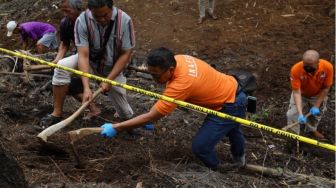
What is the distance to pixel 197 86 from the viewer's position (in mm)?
4488

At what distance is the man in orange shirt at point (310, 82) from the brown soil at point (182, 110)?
0.57 meters

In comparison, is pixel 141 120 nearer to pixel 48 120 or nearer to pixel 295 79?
pixel 48 120

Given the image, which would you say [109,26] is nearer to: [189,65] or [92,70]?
[92,70]

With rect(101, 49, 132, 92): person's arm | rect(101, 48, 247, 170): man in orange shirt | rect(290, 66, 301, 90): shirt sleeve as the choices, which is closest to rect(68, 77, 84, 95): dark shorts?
rect(101, 49, 132, 92): person's arm

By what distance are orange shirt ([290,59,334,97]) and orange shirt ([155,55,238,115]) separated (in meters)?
1.97

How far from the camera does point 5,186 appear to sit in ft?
11.4

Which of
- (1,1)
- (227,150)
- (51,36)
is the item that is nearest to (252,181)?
(227,150)

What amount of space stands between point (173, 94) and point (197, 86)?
0.81ft

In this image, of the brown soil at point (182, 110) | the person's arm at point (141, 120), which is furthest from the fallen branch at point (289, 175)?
the person's arm at point (141, 120)

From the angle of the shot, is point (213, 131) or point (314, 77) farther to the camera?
point (314, 77)

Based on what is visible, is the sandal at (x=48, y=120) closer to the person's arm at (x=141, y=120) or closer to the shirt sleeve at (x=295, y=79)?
the person's arm at (x=141, y=120)

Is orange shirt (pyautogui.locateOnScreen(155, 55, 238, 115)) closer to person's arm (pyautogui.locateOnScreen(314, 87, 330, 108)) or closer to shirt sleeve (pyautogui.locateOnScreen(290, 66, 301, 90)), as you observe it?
shirt sleeve (pyautogui.locateOnScreen(290, 66, 301, 90))

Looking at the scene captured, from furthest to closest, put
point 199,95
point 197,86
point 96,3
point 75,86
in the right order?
point 75,86
point 96,3
point 199,95
point 197,86

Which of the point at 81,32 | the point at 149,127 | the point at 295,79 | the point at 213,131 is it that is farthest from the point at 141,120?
the point at 295,79
